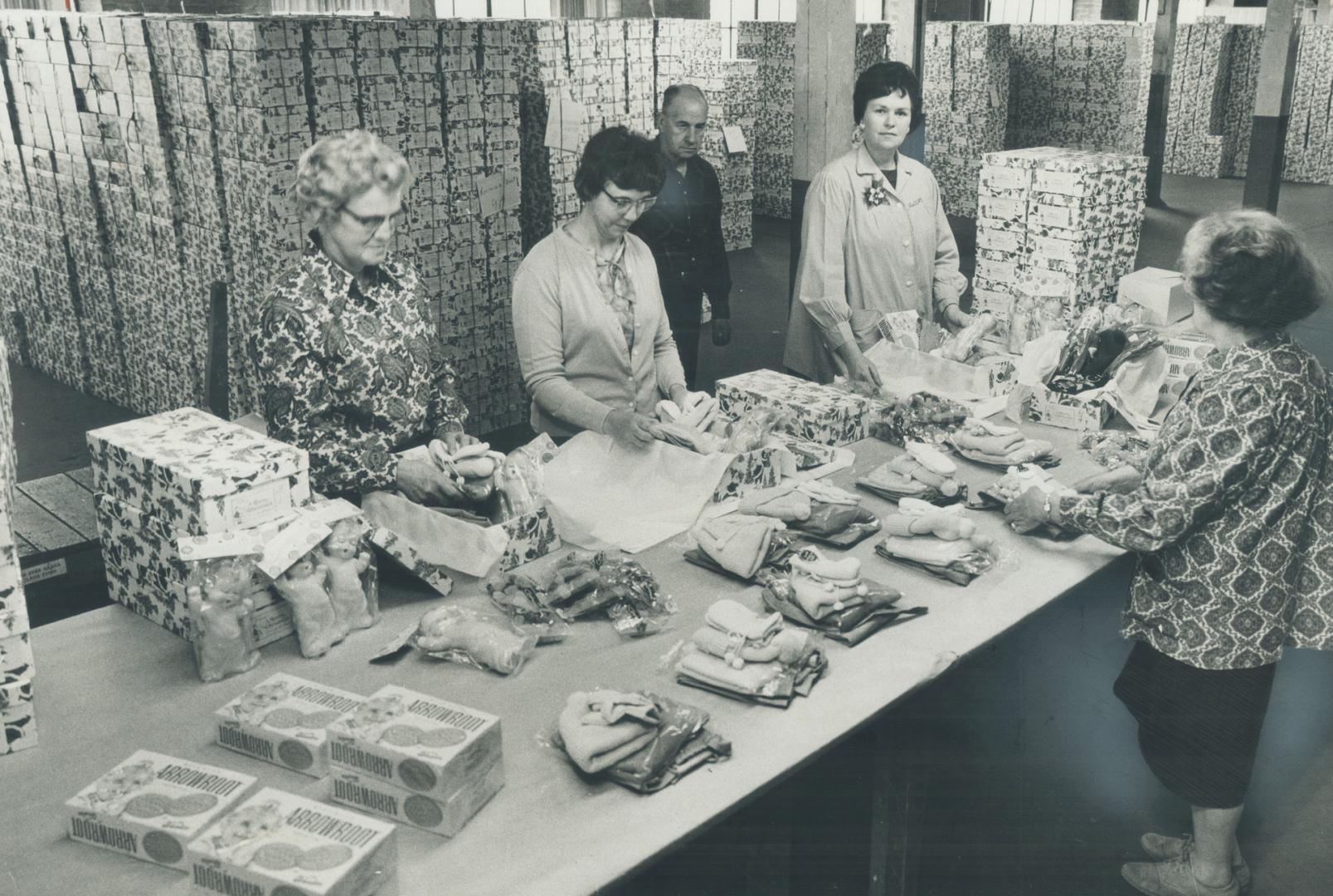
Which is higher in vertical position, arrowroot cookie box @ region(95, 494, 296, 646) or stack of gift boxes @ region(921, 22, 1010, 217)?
stack of gift boxes @ region(921, 22, 1010, 217)

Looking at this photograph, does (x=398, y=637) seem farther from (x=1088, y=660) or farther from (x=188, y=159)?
(x=188, y=159)

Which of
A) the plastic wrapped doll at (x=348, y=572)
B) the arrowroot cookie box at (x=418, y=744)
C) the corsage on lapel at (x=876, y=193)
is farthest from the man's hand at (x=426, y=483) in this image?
the corsage on lapel at (x=876, y=193)

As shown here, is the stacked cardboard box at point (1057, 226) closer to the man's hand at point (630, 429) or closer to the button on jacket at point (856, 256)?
the button on jacket at point (856, 256)

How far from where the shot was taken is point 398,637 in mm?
2484

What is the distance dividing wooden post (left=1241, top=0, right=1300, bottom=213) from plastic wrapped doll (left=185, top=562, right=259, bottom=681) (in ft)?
29.3

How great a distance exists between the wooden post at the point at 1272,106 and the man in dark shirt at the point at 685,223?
18.6ft

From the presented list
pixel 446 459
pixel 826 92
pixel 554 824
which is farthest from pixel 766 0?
pixel 554 824

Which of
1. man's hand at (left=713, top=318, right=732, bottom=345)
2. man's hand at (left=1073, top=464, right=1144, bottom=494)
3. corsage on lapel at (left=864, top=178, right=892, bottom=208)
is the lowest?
man's hand at (left=713, top=318, right=732, bottom=345)

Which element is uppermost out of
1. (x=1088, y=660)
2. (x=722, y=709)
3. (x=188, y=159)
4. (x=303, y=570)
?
(x=188, y=159)

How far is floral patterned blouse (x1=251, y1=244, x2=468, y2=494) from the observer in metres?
2.78

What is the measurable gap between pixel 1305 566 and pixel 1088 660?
170 cm

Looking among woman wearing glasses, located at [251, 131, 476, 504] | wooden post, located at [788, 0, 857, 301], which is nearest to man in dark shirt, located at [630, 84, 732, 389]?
wooden post, located at [788, 0, 857, 301]

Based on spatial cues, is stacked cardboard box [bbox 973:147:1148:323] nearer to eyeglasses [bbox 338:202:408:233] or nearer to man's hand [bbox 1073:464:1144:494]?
man's hand [bbox 1073:464:1144:494]

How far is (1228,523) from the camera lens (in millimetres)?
2660
